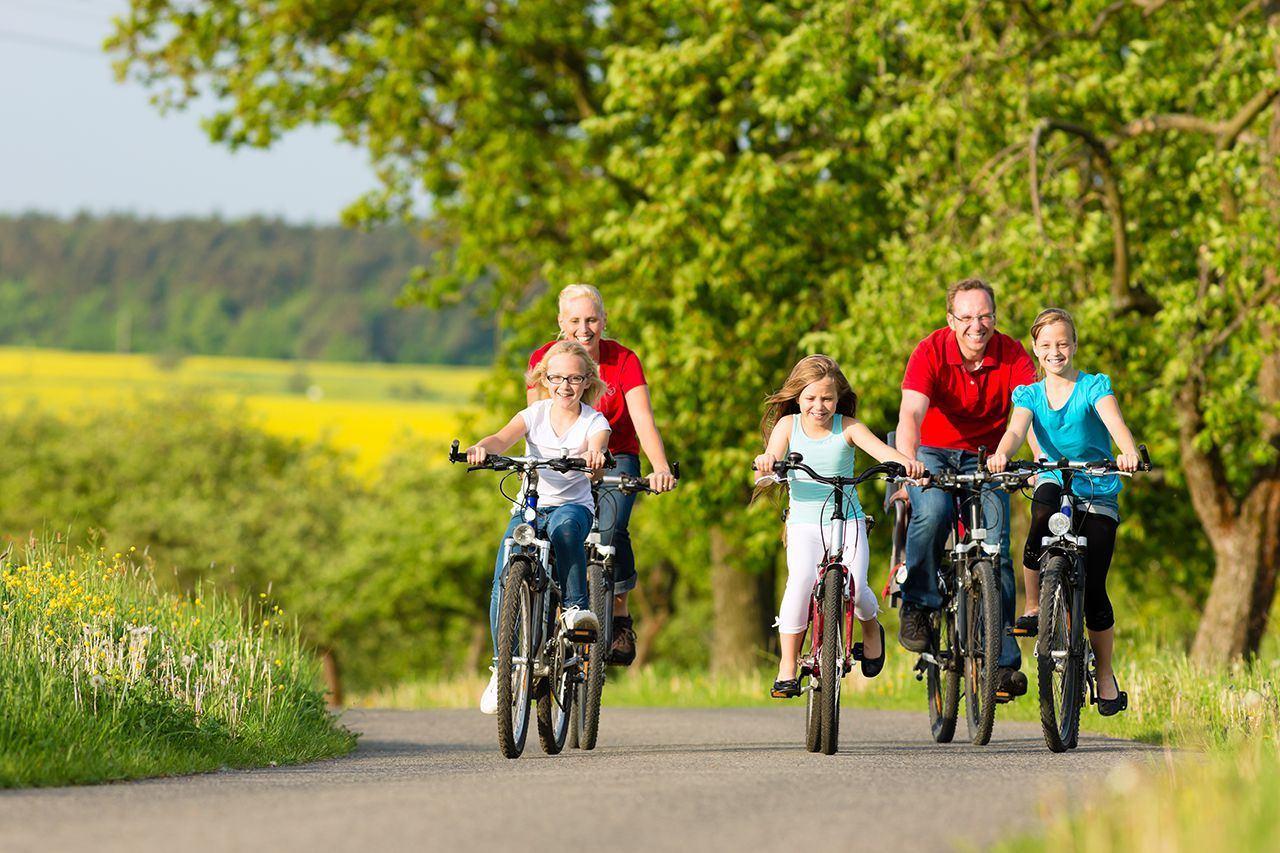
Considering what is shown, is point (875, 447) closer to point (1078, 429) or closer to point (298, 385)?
point (1078, 429)

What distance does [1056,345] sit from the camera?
27.9 feet

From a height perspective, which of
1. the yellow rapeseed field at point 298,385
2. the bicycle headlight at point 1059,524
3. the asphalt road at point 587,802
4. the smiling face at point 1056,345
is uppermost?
the yellow rapeseed field at point 298,385

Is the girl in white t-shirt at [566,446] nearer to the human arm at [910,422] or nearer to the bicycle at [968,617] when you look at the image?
the human arm at [910,422]

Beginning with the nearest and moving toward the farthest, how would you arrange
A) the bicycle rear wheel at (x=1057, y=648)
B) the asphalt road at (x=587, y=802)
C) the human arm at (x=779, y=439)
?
the asphalt road at (x=587, y=802) → the bicycle rear wheel at (x=1057, y=648) → the human arm at (x=779, y=439)

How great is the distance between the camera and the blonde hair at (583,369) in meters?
8.49

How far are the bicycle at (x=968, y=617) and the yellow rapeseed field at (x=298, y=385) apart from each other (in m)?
61.3

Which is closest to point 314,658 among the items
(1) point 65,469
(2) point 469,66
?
(2) point 469,66

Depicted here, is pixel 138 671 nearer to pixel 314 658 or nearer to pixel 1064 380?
pixel 314 658

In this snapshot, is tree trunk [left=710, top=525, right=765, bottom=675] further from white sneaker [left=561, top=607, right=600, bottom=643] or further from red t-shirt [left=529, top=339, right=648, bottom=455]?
white sneaker [left=561, top=607, right=600, bottom=643]

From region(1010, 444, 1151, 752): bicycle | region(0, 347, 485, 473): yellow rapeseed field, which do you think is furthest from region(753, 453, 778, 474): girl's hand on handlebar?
region(0, 347, 485, 473): yellow rapeseed field

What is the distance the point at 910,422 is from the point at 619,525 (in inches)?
60.5

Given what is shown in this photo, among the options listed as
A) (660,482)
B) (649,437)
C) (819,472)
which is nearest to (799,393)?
(819,472)

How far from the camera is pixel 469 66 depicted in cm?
2203

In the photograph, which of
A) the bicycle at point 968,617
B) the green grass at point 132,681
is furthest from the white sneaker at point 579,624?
the bicycle at point 968,617
